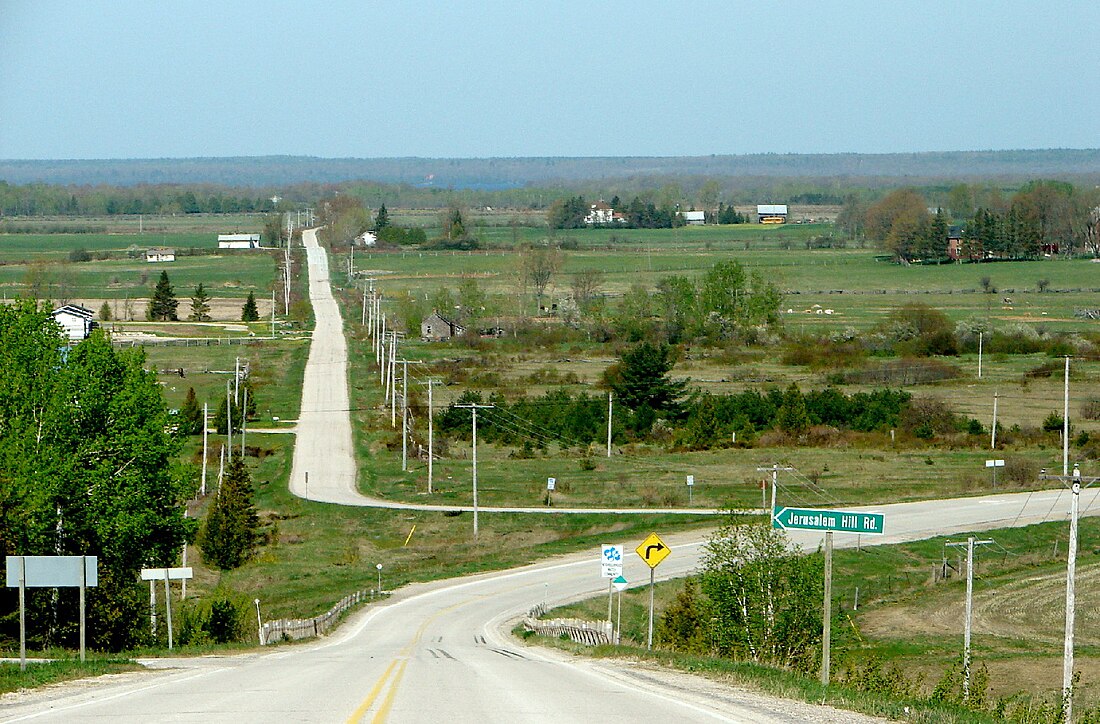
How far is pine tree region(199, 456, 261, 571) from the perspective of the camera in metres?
47.9

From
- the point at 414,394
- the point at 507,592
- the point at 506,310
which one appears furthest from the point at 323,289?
the point at 507,592

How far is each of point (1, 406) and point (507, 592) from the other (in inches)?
651

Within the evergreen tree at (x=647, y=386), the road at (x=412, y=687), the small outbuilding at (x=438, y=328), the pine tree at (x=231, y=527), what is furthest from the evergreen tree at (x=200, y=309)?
the road at (x=412, y=687)

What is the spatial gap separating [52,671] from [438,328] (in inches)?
4155

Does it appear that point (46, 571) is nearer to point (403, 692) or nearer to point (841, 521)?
point (403, 692)

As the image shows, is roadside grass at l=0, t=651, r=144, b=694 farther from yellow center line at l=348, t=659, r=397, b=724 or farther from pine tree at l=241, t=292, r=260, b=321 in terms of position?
pine tree at l=241, t=292, r=260, b=321

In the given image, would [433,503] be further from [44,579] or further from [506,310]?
[506,310]

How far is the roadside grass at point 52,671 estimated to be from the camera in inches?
671

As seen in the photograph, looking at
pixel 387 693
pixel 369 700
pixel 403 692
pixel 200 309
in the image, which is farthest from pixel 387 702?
pixel 200 309

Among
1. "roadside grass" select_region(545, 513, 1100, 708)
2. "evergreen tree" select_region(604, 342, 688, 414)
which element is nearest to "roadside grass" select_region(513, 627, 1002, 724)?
"roadside grass" select_region(545, 513, 1100, 708)

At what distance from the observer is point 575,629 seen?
32.2 metres

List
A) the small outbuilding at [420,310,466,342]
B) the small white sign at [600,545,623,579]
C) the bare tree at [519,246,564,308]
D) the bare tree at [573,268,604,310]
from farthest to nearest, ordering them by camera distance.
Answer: the bare tree at [519,246,564,308], the bare tree at [573,268,604,310], the small outbuilding at [420,310,466,342], the small white sign at [600,545,623,579]

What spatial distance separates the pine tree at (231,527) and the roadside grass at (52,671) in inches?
1012

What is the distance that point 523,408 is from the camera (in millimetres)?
79125
